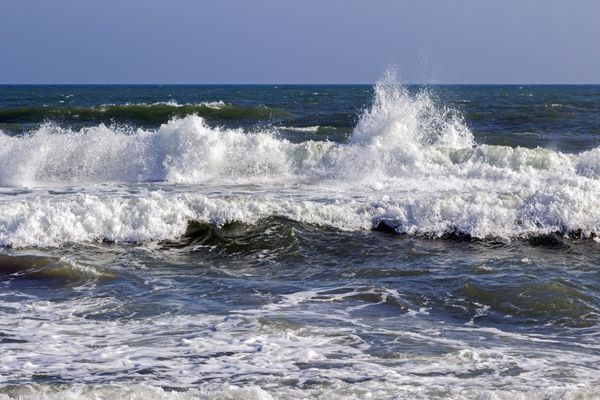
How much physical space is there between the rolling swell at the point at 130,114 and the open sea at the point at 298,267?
13789mm

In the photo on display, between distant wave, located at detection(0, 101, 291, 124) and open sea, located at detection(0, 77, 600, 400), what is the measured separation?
46.1 feet

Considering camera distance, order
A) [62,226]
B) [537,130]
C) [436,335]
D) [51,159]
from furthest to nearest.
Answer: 1. [537,130]
2. [51,159]
3. [62,226]
4. [436,335]

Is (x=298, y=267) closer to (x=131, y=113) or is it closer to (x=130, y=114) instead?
(x=130, y=114)

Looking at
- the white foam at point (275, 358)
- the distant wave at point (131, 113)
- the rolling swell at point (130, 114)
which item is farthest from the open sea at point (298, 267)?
the distant wave at point (131, 113)

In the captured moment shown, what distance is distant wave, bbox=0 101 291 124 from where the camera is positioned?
32.3 m

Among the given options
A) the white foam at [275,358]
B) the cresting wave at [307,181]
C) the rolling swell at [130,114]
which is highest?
the rolling swell at [130,114]

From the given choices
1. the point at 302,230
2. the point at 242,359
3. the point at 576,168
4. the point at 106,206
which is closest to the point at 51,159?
the point at 106,206

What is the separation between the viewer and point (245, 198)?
12.9 metres

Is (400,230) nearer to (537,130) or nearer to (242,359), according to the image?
(242,359)

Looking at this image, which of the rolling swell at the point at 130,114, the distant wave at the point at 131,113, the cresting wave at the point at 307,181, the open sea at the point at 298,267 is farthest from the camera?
the distant wave at the point at 131,113

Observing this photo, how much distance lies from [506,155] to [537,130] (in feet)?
36.2

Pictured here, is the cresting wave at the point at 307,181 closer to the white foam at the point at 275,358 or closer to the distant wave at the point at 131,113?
the white foam at the point at 275,358

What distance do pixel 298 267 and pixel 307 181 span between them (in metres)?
6.84

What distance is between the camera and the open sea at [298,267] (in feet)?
19.4
